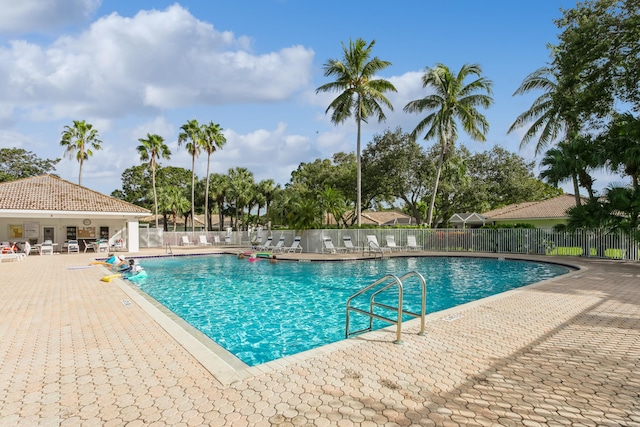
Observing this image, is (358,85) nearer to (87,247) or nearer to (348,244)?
(348,244)

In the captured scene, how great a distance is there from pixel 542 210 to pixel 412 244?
1275 cm

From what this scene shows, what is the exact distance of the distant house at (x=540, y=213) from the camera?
85.1 feet

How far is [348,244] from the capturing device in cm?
2216

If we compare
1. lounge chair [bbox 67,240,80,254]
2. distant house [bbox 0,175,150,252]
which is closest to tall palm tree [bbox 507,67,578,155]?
distant house [bbox 0,175,150,252]

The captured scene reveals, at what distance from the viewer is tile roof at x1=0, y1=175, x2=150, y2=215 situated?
20.3m

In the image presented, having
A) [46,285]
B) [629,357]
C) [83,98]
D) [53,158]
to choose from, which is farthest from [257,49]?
[53,158]

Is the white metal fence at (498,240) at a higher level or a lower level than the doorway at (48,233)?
lower

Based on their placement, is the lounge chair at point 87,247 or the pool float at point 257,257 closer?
the pool float at point 257,257

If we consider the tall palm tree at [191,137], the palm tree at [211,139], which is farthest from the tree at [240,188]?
the tall palm tree at [191,137]

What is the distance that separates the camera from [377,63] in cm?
2400

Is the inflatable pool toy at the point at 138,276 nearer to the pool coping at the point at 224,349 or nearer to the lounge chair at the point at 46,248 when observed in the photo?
the pool coping at the point at 224,349

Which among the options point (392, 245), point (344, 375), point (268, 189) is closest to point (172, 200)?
point (268, 189)

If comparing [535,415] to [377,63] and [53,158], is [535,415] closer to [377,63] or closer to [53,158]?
[377,63]

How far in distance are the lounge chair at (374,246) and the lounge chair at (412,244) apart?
1.38 metres
